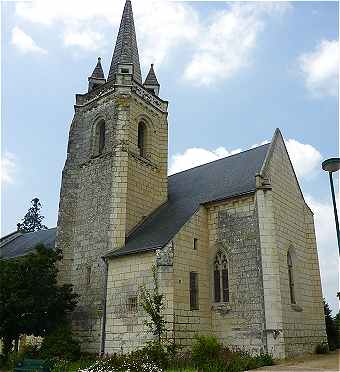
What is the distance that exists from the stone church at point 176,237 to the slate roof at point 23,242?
7.74 metres

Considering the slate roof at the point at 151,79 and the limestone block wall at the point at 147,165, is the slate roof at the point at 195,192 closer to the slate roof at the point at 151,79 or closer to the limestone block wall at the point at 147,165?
the limestone block wall at the point at 147,165

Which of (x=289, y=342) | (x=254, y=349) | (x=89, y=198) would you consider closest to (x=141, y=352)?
(x=254, y=349)

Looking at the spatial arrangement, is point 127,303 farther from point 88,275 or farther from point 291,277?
point 291,277

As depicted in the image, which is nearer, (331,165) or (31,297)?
(331,165)

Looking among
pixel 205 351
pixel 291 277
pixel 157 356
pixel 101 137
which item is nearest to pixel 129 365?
pixel 157 356

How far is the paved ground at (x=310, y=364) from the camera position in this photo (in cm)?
1340

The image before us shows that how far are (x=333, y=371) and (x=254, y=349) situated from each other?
405cm

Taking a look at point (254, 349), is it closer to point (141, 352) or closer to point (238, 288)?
point (238, 288)

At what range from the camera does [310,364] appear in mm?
14727

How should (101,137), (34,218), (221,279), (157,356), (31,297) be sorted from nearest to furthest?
(157,356), (31,297), (221,279), (101,137), (34,218)

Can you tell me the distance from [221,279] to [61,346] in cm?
738

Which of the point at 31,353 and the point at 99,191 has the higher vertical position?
the point at 99,191

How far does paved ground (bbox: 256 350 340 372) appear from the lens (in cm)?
1340

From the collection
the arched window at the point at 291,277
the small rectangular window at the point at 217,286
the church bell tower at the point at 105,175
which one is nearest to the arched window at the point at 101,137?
the church bell tower at the point at 105,175
